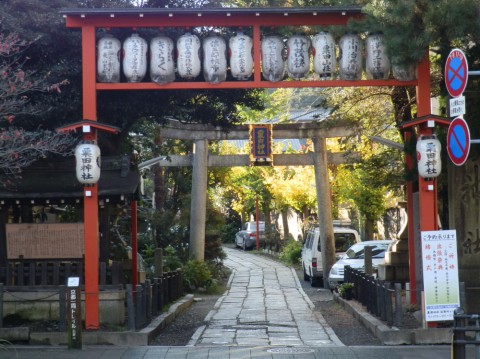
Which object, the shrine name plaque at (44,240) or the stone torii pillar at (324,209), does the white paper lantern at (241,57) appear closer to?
the shrine name plaque at (44,240)

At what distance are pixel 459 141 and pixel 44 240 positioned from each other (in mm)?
8563

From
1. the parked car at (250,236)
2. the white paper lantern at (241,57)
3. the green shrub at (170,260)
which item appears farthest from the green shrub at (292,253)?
the white paper lantern at (241,57)

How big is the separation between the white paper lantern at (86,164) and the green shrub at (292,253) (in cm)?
2705

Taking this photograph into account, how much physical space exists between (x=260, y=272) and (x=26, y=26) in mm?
21771

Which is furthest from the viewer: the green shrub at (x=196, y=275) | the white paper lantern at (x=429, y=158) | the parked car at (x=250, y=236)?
the parked car at (x=250, y=236)

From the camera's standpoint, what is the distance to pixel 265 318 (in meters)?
19.0

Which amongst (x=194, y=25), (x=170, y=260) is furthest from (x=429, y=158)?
(x=170, y=260)

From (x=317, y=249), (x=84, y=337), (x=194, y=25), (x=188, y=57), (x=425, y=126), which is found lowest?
(x=84, y=337)

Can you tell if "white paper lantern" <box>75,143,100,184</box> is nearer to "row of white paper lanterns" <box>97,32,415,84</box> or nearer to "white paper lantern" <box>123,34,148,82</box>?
"row of white paper lanterns" <box>97,32,415,84</box>

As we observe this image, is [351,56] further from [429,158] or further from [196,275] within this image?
[196,275]

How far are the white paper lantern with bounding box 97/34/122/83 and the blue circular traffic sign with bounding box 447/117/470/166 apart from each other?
257 inches

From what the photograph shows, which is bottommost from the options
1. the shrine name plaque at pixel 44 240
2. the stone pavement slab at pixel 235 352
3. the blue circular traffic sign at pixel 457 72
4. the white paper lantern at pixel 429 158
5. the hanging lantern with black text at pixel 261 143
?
the stone pavement slab at pixel 235 352

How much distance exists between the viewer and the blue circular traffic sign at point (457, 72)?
10820mm

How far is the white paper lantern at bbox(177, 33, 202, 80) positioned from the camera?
15.1 meters
